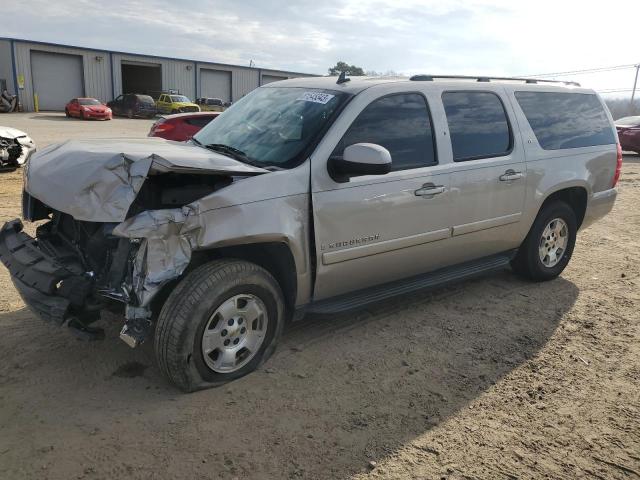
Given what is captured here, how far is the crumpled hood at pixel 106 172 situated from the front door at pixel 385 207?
24.3 inches

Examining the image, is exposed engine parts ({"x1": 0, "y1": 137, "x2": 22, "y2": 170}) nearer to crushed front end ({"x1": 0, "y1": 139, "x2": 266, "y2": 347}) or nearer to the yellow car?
crushed front end ({"x1": 0, "y1": 139, "x2": 266, "y2": 347})

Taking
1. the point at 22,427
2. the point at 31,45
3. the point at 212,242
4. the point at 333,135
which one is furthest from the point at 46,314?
the point at 31,45

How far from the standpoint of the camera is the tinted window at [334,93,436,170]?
12.6 ft

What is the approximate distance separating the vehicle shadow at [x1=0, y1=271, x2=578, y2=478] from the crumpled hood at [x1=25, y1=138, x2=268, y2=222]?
1.11m

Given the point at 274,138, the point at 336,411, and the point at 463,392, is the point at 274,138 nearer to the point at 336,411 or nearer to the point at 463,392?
the point at 336,411

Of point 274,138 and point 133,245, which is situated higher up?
point 274,138

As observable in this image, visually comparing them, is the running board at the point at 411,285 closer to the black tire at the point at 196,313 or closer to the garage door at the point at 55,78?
the black tire at the point at 196,313

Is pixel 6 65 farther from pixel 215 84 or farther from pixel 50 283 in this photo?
pixel 50 283

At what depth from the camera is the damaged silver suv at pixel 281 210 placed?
3072 millimetres

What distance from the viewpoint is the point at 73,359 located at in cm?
364

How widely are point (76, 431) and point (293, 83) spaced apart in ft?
9.95

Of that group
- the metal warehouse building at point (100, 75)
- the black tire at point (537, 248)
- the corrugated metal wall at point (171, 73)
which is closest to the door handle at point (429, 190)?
the black tire at point (537, 248)

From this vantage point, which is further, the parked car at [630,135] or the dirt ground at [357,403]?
the parked car at [630,135]

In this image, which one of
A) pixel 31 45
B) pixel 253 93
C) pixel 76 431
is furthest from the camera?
pixel 31 45
